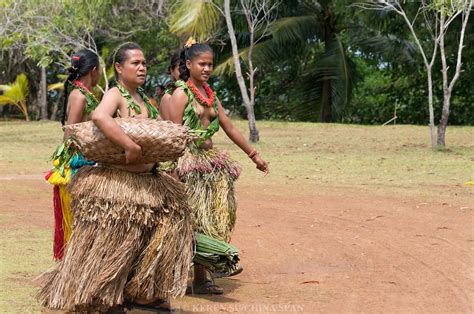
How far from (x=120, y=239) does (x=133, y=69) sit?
0.94m

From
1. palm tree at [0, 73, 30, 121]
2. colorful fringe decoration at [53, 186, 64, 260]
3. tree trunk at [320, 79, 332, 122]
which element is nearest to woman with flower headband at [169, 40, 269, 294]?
colorful fringe decoration at [53, 186, 64, 260]

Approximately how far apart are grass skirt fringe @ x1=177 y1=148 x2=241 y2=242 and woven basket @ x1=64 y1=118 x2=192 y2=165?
107cm

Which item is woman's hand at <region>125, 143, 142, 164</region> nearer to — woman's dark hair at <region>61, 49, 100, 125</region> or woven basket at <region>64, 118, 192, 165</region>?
woven basket at <region>64, 118, 192, 165</region>

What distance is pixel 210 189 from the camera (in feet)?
20.1

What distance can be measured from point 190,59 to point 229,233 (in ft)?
3.62

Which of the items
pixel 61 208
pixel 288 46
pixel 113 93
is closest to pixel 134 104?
pixel 113 93

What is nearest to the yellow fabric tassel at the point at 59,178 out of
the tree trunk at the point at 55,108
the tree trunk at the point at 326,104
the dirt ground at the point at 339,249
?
the dirt ground at the point at 339,249

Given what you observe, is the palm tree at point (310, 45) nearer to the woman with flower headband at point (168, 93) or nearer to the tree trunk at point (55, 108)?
the tree trunk at point (55, 108)

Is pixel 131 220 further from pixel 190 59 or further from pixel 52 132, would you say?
pixel 52 132

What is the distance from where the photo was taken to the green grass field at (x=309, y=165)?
23.0 ft

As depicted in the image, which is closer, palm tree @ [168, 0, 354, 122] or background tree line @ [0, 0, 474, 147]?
background tree line @ [0, 0, 474, 147]

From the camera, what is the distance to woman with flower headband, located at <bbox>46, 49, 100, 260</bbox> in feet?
18.9

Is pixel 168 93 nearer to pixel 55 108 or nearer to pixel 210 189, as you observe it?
pixel 210 189

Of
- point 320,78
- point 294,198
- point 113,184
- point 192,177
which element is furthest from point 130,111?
point 320,78
